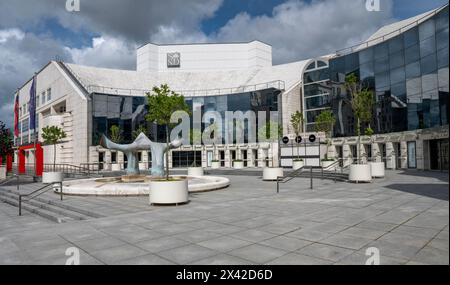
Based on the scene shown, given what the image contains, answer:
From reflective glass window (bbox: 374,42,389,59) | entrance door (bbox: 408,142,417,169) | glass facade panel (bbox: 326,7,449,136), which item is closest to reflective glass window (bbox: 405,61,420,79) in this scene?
glass facade panel (bbox: 326,7,449,136)

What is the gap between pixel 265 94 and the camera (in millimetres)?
52750

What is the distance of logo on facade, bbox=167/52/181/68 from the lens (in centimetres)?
7506

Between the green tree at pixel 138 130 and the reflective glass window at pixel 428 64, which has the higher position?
the reflective glass window at pixel 428 64

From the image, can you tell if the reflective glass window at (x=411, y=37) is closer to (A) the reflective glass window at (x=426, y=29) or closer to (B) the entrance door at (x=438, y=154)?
(A) the reflective glass window at (x=426, y=29)

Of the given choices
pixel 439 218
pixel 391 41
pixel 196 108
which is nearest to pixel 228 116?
pixel 196 108

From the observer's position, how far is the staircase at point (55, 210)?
1026cm

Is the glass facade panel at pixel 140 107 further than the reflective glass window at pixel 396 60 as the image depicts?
Yes

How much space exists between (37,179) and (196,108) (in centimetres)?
3364

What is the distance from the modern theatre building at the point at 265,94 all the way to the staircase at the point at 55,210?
2181 centimetres

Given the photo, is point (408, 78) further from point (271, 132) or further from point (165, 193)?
point (165, 193)

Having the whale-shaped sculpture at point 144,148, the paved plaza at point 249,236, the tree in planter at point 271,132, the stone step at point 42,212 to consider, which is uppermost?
the tree in planter at point 271,132

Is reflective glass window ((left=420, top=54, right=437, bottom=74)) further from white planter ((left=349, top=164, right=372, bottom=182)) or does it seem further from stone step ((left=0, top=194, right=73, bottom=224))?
stone step ((left=0, top=194, right=73, bottom=224))

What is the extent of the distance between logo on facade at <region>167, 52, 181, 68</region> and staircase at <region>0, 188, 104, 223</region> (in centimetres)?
A: 6242

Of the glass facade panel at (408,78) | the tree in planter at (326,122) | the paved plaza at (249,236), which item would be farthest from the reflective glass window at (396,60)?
the paved plaza at (249,236)
